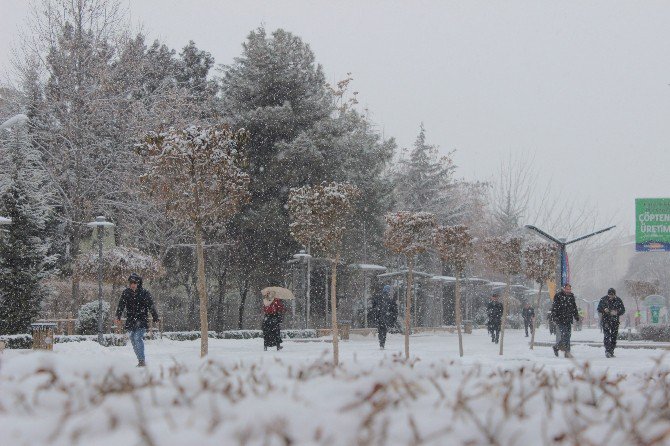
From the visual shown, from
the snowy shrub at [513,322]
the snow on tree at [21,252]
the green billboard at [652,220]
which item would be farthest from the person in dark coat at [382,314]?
the snowy shrub at [513,322]

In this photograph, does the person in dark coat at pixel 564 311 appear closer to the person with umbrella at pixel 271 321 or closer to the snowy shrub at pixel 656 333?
the person with umbrella at pixel 271 321

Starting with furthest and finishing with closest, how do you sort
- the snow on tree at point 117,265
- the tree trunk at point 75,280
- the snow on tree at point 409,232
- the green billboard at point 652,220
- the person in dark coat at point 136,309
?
A: the green billboard at point 652,220 < the tree trunk at point 75,280 < the snow on tree at point 117,265 < the snow on tree at point 409,232 < the person in dark coat at point 136,309

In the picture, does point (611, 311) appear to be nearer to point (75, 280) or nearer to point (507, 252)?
point (507, 252)

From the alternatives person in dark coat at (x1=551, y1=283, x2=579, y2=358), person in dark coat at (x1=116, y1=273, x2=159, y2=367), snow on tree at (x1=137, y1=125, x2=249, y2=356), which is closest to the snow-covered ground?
person in dark coat at (x1=116, y1=273, x2=159, y2=367)

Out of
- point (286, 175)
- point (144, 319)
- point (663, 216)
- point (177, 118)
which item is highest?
point (177, 118)

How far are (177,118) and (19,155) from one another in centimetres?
838

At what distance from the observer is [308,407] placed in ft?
7.68

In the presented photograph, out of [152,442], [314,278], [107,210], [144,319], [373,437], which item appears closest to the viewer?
[152,442]

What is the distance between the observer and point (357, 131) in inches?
1422

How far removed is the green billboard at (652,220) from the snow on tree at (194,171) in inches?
665

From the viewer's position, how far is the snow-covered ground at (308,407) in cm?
208

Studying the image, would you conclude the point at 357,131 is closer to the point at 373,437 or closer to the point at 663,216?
the point at 663,216

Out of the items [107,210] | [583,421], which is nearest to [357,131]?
[107,210]

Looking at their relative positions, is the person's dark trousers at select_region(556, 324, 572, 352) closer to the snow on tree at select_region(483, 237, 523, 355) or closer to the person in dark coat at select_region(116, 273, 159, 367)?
the snow on tree at select_region(483, 237, 523, 355)
